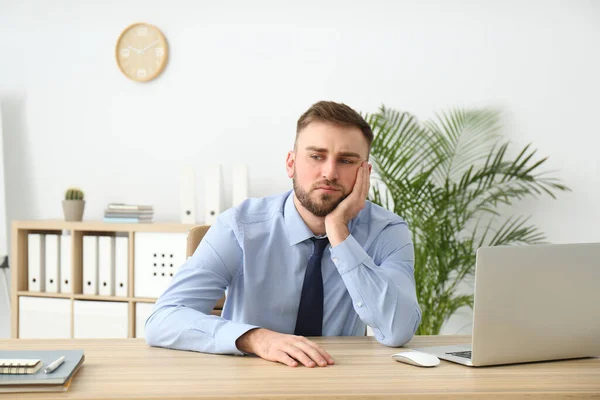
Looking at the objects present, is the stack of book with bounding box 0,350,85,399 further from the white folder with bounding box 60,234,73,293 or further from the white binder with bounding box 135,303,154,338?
the white folder with bounding box 60,234,73,293

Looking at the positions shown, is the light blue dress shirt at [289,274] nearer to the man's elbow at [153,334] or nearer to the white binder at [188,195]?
the man's elbow at [153,334]

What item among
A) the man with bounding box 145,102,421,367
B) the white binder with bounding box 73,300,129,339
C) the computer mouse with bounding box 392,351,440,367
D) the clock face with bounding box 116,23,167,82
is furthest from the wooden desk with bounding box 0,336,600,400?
the clock face with bounding box 116,23,167,82

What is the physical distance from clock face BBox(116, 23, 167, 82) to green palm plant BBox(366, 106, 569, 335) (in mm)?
1344

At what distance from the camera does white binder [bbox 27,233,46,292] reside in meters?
4.18

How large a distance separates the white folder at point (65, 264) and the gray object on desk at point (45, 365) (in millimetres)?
2601

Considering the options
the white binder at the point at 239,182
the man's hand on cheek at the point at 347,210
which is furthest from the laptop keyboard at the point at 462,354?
the white binder at the point at 239,182

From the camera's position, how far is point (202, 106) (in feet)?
14.3

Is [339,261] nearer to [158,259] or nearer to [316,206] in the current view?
[316,206]

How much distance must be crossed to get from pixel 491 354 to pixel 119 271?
2.84 metres

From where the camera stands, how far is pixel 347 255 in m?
1.91

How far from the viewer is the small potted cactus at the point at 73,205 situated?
13.8 ft

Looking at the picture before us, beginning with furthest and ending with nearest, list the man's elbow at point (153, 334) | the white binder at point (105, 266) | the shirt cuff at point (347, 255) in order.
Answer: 1. the white binder at point (105, 266)
2. the shirt cuff at point (347, 255)
3. the man's elbow at point (153, 334)

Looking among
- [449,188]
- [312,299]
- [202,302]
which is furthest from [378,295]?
[449,188]

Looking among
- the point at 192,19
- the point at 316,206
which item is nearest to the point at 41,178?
the point at 192,19
